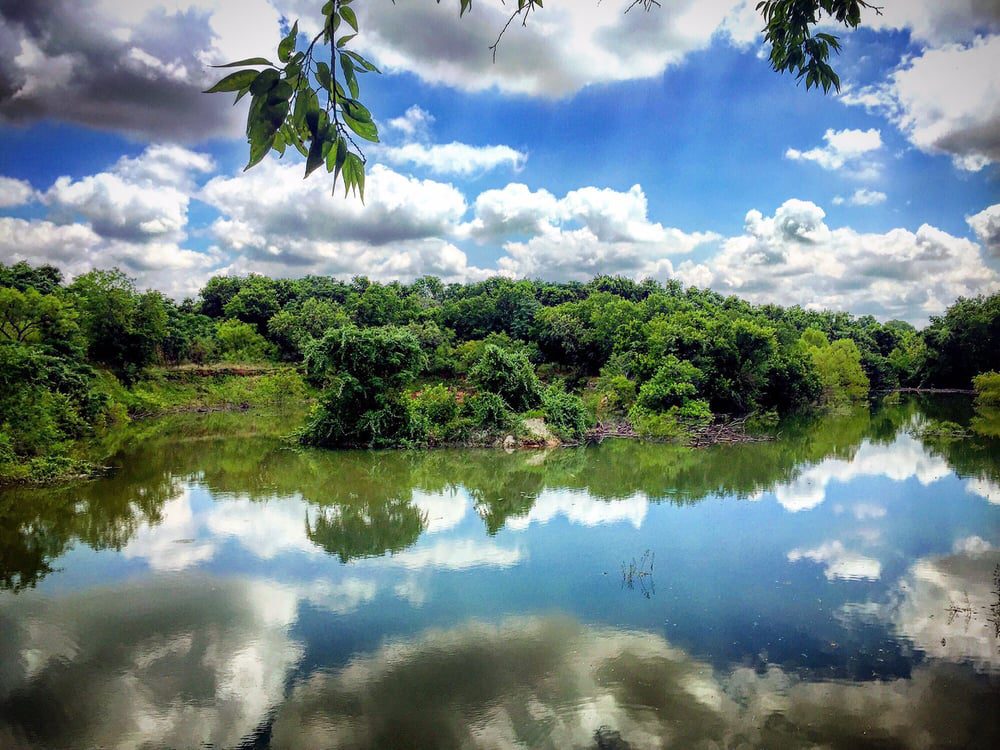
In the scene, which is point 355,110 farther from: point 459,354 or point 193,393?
point 193,393

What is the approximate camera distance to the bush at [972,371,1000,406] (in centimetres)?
2202

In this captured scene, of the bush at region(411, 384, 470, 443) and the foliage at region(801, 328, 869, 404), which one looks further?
the foliage at region(801, 328, 869, 404)

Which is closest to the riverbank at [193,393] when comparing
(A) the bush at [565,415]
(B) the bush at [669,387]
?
(A) the bush at [565,415]

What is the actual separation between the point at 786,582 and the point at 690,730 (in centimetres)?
289

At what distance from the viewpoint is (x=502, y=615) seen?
5.05m

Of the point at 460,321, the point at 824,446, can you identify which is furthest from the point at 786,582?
the point at 460,321

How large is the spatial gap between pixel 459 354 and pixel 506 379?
478 inches

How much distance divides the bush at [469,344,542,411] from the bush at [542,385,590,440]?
479mm

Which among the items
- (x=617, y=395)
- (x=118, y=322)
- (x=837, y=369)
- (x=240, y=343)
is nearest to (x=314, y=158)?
(x=617, y=395)

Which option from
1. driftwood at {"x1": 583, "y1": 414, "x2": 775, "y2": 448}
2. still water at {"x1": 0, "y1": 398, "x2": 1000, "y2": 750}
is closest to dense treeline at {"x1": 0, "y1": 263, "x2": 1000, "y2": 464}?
driftwood at {"x1": 583, "y1": 414, "x2": 775, "y2": 448}

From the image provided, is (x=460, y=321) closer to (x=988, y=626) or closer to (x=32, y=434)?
(x=32, y=434)

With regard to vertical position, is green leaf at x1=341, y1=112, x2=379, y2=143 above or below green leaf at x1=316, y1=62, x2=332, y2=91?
below

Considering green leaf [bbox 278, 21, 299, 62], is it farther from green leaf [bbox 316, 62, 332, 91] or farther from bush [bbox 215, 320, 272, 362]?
bush [bbox 215, 320, 272, 362]

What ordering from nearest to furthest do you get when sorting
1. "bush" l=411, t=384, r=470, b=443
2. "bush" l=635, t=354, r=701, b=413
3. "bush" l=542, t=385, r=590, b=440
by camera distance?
"bush" l=411, t=384, r=470, b=443 < "bush" l=542, t=385, r=590, b=440 < "bush" l=635, t=354, r=701, b=413
